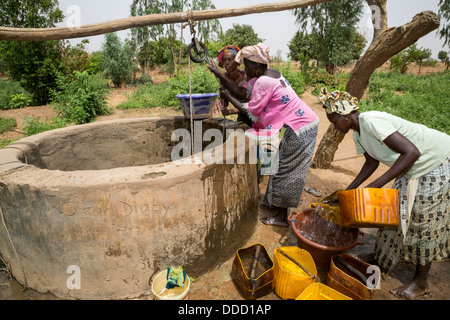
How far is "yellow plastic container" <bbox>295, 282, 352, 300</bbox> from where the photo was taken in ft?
5.56

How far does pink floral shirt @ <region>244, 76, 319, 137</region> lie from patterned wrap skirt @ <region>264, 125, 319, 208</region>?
81 mm

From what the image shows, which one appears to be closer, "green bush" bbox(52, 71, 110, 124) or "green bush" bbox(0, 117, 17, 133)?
"green bush" bbox(0, 117, 17, 133)

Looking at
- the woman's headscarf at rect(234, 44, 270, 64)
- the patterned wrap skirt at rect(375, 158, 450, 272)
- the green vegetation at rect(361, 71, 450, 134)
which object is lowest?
the patterned wrap skirt at rect(375, 158, 450, 272)

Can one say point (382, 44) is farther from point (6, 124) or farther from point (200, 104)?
point (6, 124)

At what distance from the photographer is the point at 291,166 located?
2.53 meters

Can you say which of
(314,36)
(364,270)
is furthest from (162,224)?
(314,36)

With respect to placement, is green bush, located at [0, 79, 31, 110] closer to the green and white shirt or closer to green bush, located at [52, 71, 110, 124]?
green bush, located at [52, 71, 110, 124]

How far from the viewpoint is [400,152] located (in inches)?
65.4

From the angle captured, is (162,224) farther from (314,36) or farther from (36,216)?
(314,36)

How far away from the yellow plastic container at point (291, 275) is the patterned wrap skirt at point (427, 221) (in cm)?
68

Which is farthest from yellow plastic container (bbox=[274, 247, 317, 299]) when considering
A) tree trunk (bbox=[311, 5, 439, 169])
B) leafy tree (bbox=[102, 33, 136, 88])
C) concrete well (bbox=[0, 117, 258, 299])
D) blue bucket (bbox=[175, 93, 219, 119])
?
leafy tree (bbox=[102, 33, 136, 88])

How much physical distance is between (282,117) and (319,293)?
4.78 ft

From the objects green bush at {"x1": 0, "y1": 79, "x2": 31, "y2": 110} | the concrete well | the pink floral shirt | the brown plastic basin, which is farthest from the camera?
green bush at {"x1": 0, "y1": 79, "x2": 31, "y2": 110}
